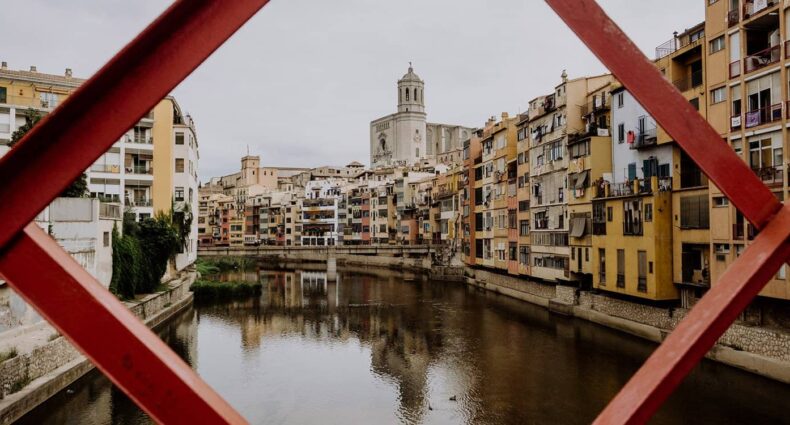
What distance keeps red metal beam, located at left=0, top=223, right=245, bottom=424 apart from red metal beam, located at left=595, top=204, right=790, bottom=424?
0.77 meters

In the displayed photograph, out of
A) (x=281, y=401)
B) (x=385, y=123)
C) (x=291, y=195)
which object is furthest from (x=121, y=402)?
(x=385, y=123)

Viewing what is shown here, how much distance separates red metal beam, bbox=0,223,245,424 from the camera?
1.04 metres

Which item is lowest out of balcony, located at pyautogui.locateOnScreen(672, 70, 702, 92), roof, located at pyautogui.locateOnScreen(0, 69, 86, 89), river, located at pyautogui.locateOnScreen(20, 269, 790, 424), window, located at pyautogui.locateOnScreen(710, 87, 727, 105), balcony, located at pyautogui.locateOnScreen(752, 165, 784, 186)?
river, located at pyautogui.locateOnScreen(20, 269, 790, 424)

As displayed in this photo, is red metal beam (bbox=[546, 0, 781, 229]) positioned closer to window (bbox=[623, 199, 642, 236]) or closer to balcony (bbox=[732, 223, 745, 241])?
balcony (bbox=[732, 223, 745, 241])

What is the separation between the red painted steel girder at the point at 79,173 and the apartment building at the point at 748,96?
1502cm

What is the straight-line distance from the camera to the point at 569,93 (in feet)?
85.8

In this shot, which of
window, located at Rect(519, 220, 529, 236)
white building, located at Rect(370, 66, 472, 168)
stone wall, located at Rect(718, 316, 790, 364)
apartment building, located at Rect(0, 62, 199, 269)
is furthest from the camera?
white building, located at Rect(370, 66, 472, 168)

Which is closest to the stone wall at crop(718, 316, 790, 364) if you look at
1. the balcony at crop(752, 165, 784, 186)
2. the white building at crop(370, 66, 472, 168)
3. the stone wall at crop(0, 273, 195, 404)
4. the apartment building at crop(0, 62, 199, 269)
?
the balcony at crop(752, 165, 784, 186)

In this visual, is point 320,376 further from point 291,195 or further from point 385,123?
Answer: point 385,123

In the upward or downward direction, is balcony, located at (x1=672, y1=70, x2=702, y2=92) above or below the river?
above

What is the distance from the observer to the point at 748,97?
15.3m

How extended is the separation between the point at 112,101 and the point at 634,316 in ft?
71.5

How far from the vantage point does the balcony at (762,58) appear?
14414 mm

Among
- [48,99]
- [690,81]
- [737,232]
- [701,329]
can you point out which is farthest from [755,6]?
[48,99]
